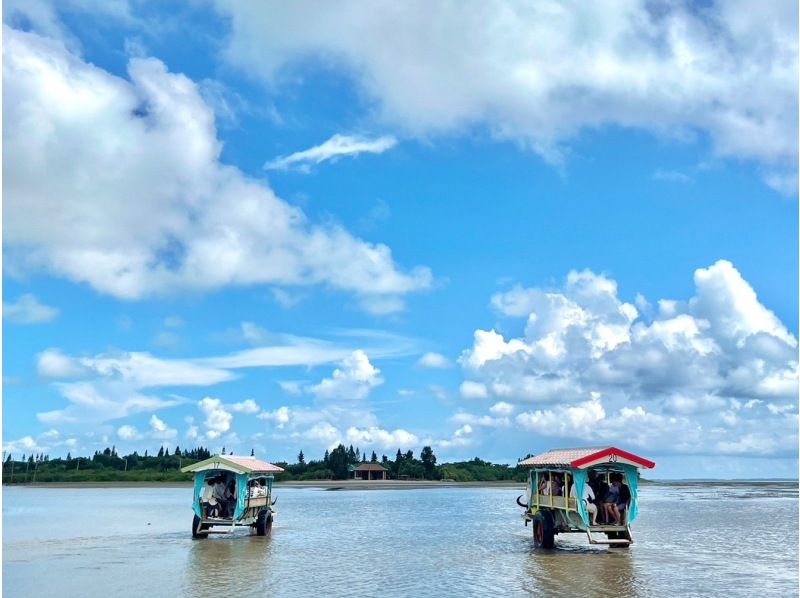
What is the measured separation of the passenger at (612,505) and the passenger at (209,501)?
11.5 meters

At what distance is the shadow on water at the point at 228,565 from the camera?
556 inches

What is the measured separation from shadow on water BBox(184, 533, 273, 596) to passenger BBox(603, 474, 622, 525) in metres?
8.72

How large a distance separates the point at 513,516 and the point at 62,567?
22.8m

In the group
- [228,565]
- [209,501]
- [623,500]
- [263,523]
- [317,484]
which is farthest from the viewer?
[317,484]

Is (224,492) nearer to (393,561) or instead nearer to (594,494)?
(393,561)

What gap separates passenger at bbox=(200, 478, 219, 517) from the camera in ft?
71.7

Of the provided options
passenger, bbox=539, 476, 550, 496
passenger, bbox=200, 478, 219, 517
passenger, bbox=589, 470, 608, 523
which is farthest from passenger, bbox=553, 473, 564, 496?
passenger, bbox=200, 478, 219, 517

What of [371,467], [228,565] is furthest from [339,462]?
[228,565]

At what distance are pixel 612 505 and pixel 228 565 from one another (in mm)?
9759

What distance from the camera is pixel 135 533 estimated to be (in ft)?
85.3

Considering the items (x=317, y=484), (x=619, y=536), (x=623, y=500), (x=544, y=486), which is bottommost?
(x=317, y=484)

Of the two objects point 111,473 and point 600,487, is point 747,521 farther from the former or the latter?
point 111,473

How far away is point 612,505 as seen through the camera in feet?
61.2

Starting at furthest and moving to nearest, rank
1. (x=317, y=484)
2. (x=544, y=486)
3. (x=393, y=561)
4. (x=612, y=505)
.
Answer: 1. (x=317, y=484)
2. (x=544, y=486)
3. (x=612, y=505)
4. (x=393, y=561)
